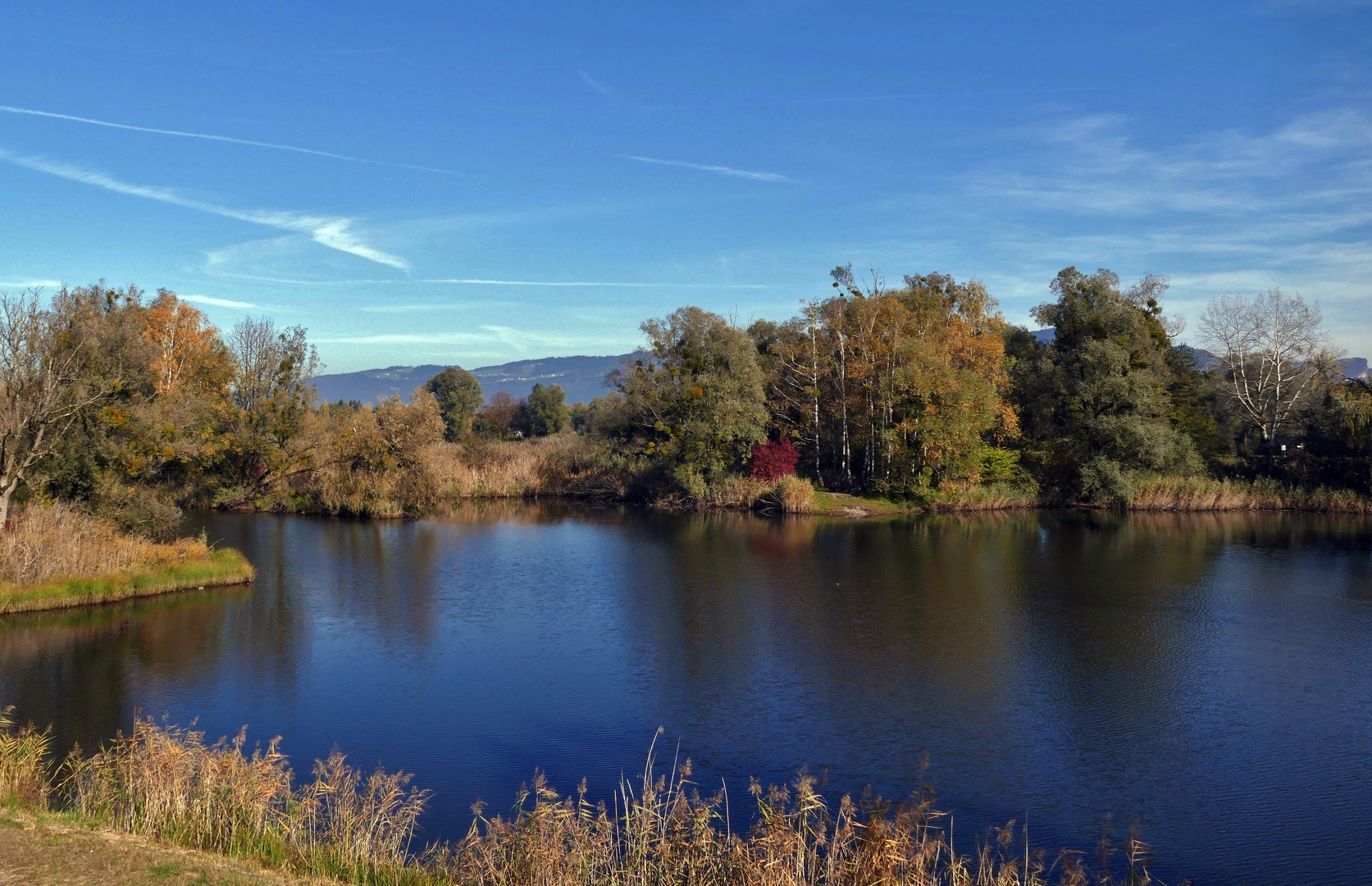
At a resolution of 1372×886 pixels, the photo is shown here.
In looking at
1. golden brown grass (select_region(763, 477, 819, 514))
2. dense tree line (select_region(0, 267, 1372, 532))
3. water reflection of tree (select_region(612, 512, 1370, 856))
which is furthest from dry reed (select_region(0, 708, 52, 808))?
golden brown grass (select_region(763, 477, 819, 514))

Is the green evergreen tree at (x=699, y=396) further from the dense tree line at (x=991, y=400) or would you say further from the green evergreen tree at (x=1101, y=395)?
the green evergreen tree at (x=1101, y=395)

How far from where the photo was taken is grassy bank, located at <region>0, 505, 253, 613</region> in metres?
21.5

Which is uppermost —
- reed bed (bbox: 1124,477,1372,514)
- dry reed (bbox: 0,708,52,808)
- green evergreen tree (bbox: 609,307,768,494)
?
green evergreen tree (bbox: 609,307,768,494)

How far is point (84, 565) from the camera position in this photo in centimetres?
2258

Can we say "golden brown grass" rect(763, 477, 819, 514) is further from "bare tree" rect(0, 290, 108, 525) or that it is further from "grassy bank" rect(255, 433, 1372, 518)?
"bare tree" rect(0, 290, 108, 525)

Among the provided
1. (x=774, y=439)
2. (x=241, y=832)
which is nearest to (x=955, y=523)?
(x=774, y=439)

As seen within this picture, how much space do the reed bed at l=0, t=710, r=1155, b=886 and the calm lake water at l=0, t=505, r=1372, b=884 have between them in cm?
95

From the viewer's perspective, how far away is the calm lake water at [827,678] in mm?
12500

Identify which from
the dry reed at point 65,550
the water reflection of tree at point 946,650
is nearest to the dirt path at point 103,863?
the water reflection of tree at point 946,650

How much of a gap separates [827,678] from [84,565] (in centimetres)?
1749

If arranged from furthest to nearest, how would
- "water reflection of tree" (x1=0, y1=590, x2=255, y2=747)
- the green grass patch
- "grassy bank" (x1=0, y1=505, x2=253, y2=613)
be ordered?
"grassy bank" (x1=0, y1=505, x2=253, y2=613) < the green grass patch < "water reflection of tree" (x1=0, y1=590, x2=255, y2=747)

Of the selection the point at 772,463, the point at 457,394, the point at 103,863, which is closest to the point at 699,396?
the point at 772,463

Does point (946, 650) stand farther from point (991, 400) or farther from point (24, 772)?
point (991, 400)

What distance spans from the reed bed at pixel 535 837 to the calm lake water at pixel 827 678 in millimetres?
949
